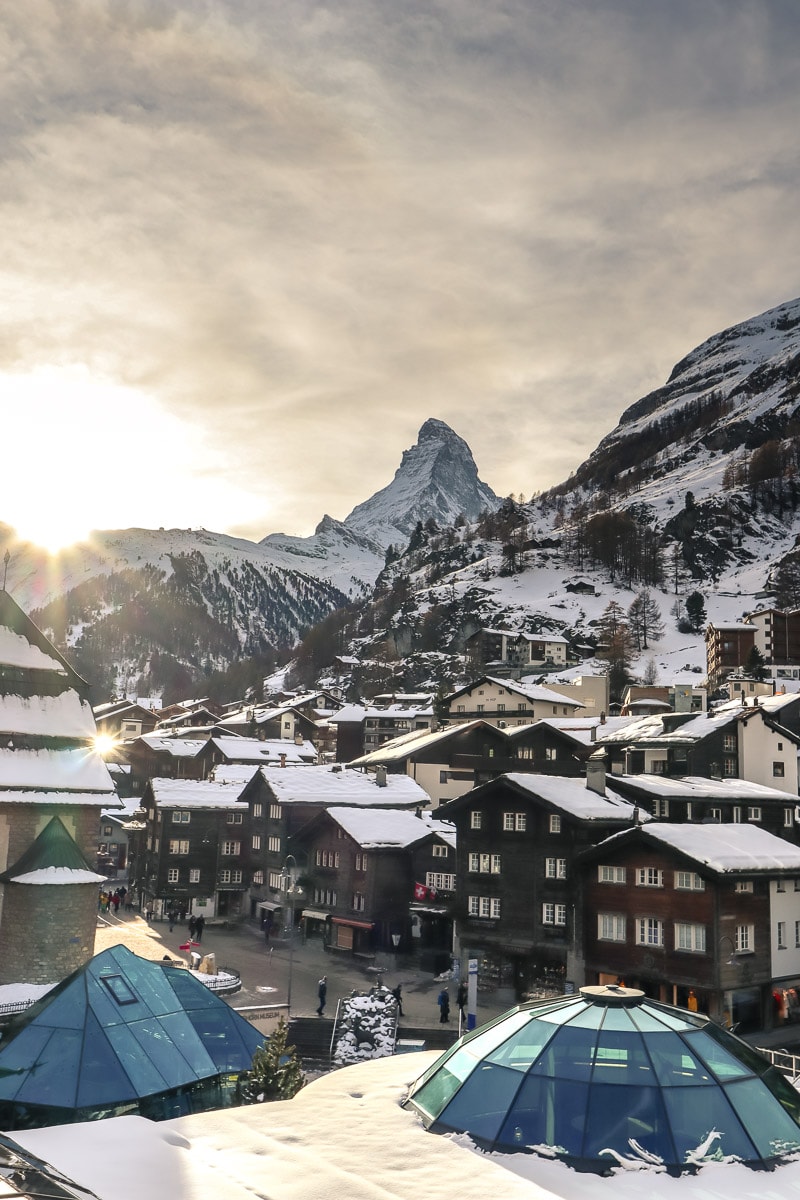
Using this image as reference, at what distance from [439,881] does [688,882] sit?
18216 millimetres

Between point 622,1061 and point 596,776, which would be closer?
point 622,1061

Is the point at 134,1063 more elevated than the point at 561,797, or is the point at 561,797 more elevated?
the point at 561,797

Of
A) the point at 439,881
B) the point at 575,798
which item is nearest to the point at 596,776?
the point at 575,798

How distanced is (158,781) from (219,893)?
937 centimetres

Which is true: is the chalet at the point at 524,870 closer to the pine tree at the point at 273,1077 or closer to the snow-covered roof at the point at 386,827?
the snow-covered roof at the point at 386,827

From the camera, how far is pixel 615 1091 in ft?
42.5

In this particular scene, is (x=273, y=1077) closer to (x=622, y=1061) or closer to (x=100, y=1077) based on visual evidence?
(x=100, y=1077)

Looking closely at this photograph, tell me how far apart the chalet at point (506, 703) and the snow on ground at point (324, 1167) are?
288 ft

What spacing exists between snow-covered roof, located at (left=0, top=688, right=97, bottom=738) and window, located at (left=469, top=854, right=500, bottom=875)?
1999cm

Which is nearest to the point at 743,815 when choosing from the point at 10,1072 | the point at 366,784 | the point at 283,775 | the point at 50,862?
the point at 366,784

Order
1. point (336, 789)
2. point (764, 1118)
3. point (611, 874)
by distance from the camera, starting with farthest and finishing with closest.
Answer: point (336, 789) → point (611, 874) → point (764, 1118)

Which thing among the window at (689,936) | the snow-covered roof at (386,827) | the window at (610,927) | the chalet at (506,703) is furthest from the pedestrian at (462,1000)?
the chalet at (506,703)

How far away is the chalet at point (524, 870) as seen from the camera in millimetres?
41969

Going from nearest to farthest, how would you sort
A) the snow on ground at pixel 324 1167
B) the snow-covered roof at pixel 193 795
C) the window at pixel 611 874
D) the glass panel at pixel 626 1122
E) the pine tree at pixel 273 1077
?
the snow on ground at pixel 324 1167 → the glass panel at pixel 626 1122 → the pine tree at pixel 273 1077 → the window at pixel 611 874 → the snow-covered roof at pixel 193 795
